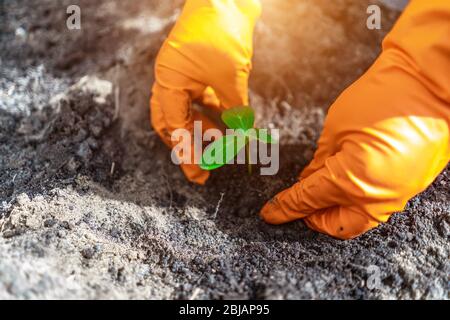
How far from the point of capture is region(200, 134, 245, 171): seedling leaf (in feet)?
4.74

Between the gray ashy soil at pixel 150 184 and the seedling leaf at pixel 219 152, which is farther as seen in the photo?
the seedling leaf at pixel 219 152

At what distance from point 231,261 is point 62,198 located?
0.56m

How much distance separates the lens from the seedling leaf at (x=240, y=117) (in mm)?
1500

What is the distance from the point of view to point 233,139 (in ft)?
4.84

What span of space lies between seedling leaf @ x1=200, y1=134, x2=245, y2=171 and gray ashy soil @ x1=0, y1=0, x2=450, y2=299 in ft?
0.71

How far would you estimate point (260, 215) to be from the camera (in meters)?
1.59

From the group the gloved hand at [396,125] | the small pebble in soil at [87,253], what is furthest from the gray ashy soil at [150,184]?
the gloved hand at [396,125]

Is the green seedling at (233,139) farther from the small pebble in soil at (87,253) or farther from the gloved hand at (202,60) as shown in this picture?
the small pebble in soil at (87,253)

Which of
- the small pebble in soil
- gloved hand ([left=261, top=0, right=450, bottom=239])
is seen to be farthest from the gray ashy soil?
gloved hand ([left=261, top=0, right=450, bottom=239])

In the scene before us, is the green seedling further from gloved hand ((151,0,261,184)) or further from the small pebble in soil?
the small pebble in soil

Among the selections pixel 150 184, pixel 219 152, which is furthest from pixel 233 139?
pixel 150 184
